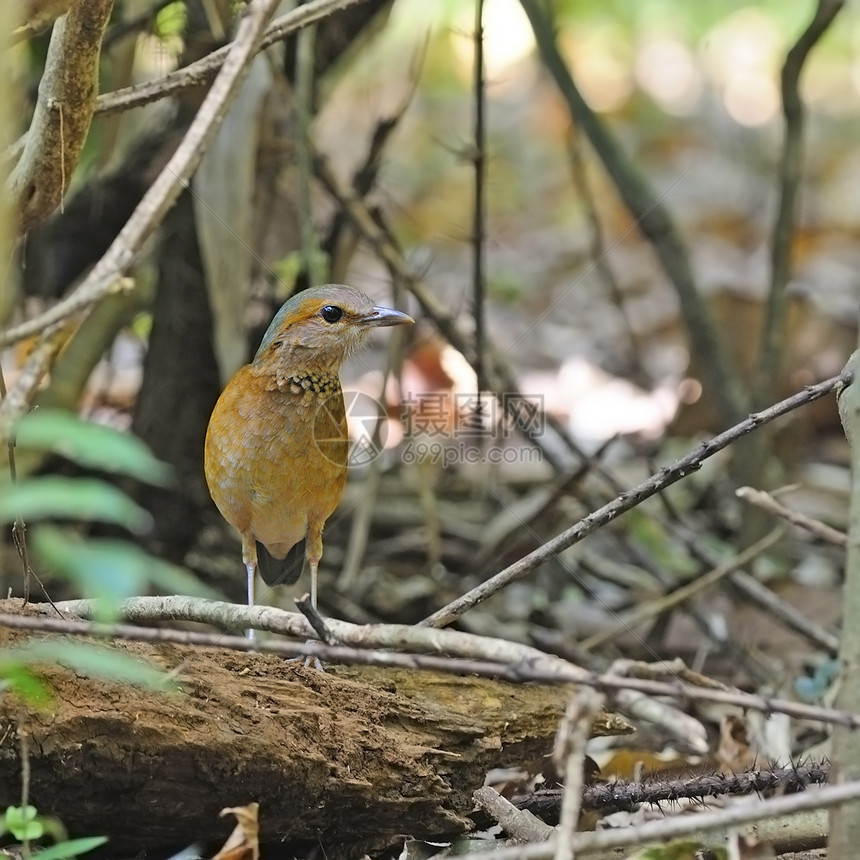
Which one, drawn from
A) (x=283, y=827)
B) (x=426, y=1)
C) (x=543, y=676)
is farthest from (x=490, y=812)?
(x=426, y=1)

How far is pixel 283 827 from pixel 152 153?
3.96 m

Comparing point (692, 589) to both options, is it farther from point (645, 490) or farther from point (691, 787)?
point (645, 490)

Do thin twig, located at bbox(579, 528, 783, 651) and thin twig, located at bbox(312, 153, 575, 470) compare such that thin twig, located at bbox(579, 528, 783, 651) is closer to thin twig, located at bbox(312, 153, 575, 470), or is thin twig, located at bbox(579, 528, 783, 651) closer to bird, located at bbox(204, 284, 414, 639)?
thin twig, located at bbox(312, 153, 575, 470)

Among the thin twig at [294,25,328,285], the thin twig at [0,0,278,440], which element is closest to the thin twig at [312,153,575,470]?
the thin twig at [294,25,328,285]

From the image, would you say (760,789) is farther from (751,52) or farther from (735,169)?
(751,52)

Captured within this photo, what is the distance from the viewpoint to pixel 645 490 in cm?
283

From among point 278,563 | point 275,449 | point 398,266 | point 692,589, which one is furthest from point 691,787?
point 398,266

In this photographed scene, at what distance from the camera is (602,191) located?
1270cm

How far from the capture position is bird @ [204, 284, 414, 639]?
13.1 feet

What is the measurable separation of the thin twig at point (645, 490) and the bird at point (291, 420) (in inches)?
48.0

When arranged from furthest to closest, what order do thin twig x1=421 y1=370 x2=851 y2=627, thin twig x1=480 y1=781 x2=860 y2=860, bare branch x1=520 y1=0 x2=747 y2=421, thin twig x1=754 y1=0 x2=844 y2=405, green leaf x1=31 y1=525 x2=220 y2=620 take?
1. bare branch x1=520 y1=0 x2=747 y2=421
2. thin twig x1=754 y1=0 x2=844 y2=405
3. thin twig x1=421 y1=370 x2=851 y2=627
4. thin twig x1=480 y1=781 x2=860 y2=860
5. green leaf x1=31 y1=525 x2=220 y2=620

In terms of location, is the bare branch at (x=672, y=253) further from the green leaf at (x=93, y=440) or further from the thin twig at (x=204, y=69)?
the green leaf at (x=93, y=440)

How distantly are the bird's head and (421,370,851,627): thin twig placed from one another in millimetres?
1445

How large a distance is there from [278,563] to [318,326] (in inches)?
52.9
